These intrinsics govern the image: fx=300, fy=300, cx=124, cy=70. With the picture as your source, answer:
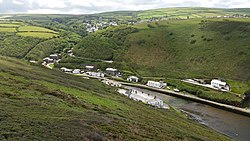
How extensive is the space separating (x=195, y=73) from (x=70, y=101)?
79.1 metres

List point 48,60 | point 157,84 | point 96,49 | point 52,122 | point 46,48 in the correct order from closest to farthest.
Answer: point 52,122 < point 157,84 < point 48,60 < point 96,49 < point 46,48

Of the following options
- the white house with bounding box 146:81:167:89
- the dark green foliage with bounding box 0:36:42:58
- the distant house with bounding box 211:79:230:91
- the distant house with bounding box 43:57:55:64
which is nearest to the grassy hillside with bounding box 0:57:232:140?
the white house with bounding box 146:81:167:89

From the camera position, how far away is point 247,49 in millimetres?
120188

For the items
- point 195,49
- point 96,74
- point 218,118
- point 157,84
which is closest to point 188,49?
point 195,49

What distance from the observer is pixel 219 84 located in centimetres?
9725

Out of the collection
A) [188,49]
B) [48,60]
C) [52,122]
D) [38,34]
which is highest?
[52,122]

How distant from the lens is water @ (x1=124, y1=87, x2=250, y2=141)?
205 feet

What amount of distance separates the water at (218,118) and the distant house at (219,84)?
48.3ft

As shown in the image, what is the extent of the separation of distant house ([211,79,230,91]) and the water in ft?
48.3

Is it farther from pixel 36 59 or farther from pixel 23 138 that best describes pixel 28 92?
pixel 36 59

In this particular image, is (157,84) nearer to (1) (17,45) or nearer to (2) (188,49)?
(2) (188,49)

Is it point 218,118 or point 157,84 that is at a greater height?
point 157,84

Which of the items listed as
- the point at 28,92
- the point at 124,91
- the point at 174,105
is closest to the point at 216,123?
the point at 174,105

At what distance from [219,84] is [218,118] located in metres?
27.0
